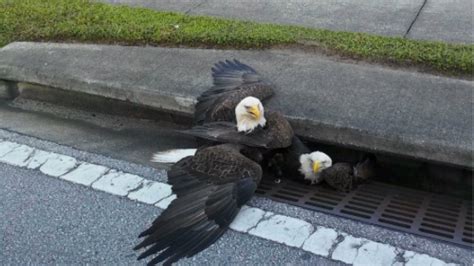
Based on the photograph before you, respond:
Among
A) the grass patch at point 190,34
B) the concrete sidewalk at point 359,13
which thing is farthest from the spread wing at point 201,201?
the concrete sidewalk at point 359,13

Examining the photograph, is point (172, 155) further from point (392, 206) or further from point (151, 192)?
point (392, 206)

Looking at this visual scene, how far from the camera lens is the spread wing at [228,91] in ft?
14.8

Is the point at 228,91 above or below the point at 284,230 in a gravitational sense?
above

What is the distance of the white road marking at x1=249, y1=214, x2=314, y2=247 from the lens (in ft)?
11.6

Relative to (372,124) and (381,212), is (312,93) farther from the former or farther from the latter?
(381,212)

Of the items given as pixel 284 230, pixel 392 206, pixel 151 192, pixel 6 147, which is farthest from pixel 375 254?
pixel 6 147

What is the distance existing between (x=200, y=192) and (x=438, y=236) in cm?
143

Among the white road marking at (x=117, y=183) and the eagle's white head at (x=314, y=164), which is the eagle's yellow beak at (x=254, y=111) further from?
the white road marking at (x=117, y=183)

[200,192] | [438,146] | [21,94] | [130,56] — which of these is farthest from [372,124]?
[21,94]

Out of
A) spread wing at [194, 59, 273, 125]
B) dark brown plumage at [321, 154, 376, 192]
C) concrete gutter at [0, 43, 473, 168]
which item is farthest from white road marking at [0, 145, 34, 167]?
dark brown plumage at [321, 154, 376, 192]

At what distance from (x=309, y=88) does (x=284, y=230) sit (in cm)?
149

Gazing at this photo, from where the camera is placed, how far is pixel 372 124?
13.9 ft

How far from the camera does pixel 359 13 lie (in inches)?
250

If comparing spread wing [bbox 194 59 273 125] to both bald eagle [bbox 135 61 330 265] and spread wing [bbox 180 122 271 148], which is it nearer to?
bald eagle [bbox 135 61 330 265]
